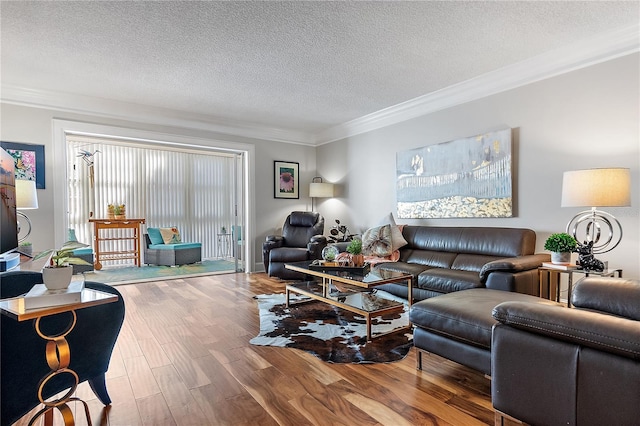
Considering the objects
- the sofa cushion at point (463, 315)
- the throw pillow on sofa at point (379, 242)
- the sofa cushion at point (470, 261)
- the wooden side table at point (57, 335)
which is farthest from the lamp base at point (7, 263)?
the sofa cushion at point (470, 261)

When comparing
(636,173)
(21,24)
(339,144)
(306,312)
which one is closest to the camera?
(21,24)

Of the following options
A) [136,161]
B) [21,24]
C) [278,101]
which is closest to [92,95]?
[21,24]

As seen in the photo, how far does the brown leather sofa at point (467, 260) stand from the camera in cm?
281

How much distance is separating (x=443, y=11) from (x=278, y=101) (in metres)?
2.50

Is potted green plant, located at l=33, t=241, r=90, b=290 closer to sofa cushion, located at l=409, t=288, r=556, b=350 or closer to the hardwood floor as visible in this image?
the hardwood floor

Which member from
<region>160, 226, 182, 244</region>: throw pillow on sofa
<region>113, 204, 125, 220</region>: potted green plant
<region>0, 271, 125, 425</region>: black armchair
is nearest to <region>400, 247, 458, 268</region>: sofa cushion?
<region>0, 271, 125, 425</region>: black armchair

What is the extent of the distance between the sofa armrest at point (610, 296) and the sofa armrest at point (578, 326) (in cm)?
38

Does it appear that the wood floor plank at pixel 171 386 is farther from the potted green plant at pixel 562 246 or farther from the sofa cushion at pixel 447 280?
the potted green plant at pixel 562 246

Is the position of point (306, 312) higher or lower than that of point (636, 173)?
lower

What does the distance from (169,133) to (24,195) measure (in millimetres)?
2364

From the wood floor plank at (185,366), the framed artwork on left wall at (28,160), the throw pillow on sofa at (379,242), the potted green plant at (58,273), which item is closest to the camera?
the potted green plant at (58,273)

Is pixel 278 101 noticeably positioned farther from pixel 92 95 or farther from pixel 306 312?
pixel 306 312

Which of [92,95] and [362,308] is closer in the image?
[362,308]

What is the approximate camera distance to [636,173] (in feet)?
9.07
